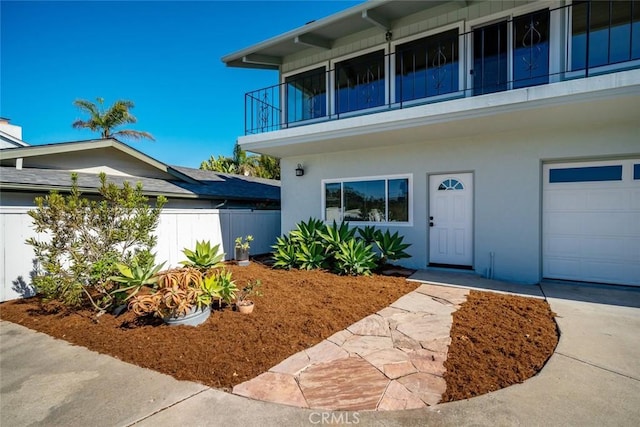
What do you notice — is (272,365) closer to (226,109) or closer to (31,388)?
(31,388)

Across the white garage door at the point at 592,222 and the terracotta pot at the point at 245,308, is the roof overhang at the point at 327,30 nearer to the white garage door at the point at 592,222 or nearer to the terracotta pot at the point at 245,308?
the white garage door at the point at 592,222

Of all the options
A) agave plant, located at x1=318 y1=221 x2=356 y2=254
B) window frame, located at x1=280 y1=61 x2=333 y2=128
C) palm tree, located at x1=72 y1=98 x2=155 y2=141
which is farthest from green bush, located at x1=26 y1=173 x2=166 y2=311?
palm tree, located at x1=72 y1=98 x2=155 y2=141

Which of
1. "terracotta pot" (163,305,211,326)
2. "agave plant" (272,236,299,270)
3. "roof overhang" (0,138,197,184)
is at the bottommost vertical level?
"terracotta pot" (163,305,211,326)

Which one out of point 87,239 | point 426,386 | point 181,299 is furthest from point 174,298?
point 426,386

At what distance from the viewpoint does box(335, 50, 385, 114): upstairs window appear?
8102mm

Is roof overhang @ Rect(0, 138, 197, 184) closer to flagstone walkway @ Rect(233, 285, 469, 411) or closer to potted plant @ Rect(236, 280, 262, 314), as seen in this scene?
potted plant @ Rect(236, 280, 262, 314)

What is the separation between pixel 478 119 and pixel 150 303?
20.5ft

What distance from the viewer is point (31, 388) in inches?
118

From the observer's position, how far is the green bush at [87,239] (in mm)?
4777

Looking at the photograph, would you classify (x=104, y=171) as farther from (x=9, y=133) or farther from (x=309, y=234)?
(x=9, y=133)

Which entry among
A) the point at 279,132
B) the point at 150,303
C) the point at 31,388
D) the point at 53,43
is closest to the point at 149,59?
the point at 53,43

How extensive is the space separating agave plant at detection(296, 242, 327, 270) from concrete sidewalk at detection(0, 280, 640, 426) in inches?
177

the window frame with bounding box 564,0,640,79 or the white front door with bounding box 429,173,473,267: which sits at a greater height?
the window frame with bounding box 564,0,640,79

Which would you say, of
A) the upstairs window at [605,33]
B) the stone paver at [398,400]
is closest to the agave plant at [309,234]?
the stone paver at [398,400]
